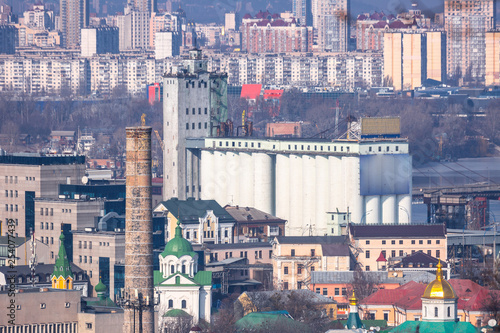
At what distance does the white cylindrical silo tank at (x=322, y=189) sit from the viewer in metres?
101

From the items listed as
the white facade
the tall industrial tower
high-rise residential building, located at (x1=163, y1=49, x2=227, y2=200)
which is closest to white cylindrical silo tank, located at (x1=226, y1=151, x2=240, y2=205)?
the white facade

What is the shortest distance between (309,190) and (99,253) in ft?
71.6

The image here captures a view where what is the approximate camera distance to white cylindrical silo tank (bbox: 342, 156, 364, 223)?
321 feet

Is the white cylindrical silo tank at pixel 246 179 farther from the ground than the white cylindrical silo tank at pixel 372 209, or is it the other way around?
the white cylindrical silo tank at pixel 246 179

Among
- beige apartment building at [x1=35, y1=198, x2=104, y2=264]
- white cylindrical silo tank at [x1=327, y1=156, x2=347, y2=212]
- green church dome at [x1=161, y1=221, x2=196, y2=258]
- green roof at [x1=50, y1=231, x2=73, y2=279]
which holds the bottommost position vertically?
green roof at [x1=50, y1=231, x2=73, y2=279]

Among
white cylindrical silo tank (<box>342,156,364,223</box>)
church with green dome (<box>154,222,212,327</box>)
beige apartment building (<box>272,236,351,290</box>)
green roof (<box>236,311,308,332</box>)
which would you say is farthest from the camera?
white cylindrical silo tank (<box>342,156,364,223</box>)

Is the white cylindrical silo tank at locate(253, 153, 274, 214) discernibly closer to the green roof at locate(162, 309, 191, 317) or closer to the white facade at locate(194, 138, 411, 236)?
the white facade at locate(194, 138, 411, 236)

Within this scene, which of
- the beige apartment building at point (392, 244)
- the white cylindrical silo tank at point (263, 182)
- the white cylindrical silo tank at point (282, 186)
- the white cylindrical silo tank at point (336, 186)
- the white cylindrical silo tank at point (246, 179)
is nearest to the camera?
the beige apartment building at point (392, 244)

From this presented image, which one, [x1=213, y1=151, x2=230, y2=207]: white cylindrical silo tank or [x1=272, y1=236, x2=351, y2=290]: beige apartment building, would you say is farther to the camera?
[x1=213, y1=151, x2=230, y2=207]: white cylindrical silo tank

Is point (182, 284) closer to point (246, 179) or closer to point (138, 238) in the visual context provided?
point (138, 238)

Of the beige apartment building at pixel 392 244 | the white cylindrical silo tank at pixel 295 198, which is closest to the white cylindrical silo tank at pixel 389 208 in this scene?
the white cylindrical silo tank at pixel 295 198

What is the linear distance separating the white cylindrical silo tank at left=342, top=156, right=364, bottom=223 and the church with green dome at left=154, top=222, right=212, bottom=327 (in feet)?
76.2

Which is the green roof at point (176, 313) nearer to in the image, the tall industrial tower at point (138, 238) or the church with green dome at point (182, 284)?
the church with green dome at point (182, 284)

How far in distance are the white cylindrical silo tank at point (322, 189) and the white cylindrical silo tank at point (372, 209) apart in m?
2.97
